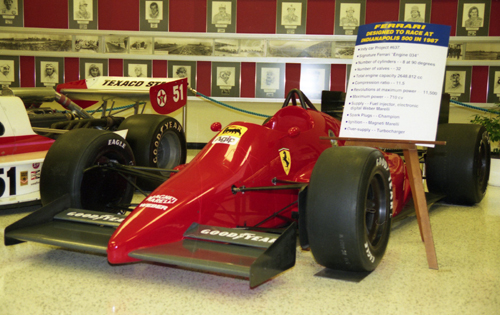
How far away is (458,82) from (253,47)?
A: 3.17 m

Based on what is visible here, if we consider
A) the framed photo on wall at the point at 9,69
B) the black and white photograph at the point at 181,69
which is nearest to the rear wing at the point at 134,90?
the black and white photograph at the point at 181,69

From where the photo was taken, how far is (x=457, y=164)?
4.16m

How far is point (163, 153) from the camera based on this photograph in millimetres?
5023

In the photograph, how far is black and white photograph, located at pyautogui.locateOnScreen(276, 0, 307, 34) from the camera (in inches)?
297

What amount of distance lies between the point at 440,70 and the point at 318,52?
16.8ft

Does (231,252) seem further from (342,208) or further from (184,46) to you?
(184,46)

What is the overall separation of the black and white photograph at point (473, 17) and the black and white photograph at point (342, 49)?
5.37 feet

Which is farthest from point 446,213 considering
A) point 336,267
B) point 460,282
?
point 336,267

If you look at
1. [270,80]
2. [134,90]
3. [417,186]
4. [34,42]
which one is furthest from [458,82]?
[34,42]

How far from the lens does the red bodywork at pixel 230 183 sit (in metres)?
2.33

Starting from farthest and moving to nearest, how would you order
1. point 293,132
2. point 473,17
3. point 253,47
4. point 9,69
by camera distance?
1. point 9,69
2. point 253,47
3. point 473,17
4. point 293,132

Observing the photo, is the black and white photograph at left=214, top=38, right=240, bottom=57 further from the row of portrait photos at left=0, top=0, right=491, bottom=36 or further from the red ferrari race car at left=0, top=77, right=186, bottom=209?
the red ferrari race car at left=0, top=77, right=186, bottom=209

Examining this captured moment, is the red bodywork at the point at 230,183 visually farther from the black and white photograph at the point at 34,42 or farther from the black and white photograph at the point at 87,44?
the black and white photograph at the point at 34,42

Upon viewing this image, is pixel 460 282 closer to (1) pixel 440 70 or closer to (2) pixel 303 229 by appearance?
(2) pixel 303 229
